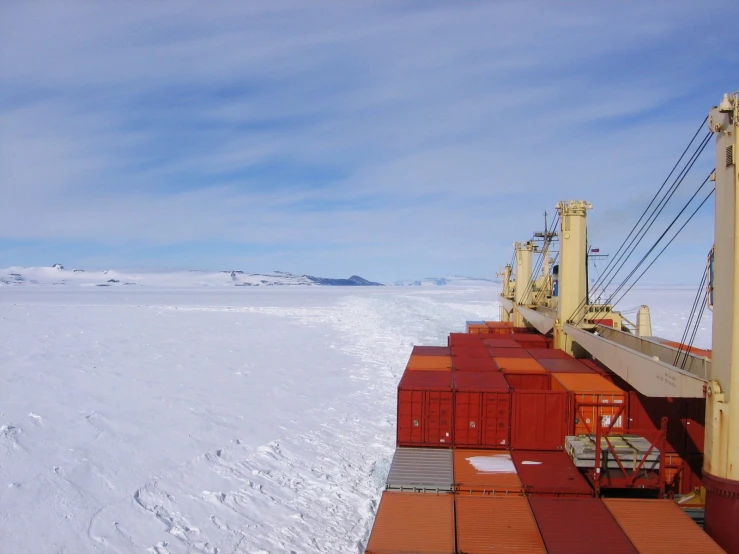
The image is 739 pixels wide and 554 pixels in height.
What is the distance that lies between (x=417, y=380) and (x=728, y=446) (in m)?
7.63

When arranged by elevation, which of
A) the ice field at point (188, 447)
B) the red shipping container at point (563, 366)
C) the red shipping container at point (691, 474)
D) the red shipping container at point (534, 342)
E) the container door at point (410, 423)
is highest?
the red shipping container at point (563, 366)

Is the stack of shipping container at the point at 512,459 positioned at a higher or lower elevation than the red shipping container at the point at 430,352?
lower

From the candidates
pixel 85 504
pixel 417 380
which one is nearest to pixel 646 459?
pixel 417 380

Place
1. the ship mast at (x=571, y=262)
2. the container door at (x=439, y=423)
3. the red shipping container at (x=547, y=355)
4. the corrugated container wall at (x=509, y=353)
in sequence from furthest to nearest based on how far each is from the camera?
1. the ship mast at (x=571, y=262)
2. the corrugated container wall at (x=509, y=353)
3. the red shipping container at (x=547, y=355)
4. the container door at (x=439, y=423)

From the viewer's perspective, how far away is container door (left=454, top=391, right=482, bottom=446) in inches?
533

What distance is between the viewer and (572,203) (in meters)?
23.4

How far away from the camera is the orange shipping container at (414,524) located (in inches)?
326

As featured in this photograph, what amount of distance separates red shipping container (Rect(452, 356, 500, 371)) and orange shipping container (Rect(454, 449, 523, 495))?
157 inches

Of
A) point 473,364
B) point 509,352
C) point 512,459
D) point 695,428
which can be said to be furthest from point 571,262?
point 512,459

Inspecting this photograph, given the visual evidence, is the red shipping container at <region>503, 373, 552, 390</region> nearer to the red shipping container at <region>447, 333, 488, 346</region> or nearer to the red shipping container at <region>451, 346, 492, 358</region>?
the red shipping container at <region>451, 346, 492, 358</region>

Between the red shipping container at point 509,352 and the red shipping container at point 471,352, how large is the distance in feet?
1.09

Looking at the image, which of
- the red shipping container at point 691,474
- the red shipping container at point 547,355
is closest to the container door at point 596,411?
the red shipping container at point 691,474

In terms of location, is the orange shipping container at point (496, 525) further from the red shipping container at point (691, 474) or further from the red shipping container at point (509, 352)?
the red shipping container at point (509, 352)

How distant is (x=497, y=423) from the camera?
44.3 ft
